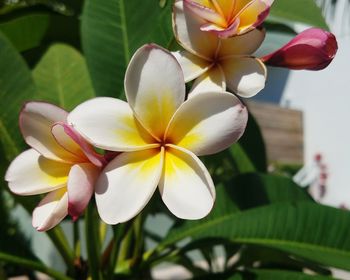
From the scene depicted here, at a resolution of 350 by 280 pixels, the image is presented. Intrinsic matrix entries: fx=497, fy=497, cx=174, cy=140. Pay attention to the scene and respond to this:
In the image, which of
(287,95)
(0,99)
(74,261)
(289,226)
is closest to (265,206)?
(289,226)

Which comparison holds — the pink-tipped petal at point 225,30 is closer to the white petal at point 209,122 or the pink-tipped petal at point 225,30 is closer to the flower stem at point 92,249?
the white petal at point 209,122

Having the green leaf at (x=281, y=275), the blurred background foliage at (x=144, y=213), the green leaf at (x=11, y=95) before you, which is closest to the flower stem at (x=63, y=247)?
the blurred background foliage at (x=144, y=213)

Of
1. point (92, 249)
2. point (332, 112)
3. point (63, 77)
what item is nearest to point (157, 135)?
point (92, 249)

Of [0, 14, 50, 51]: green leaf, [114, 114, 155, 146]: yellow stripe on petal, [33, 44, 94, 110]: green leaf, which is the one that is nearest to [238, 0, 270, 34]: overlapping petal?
[114, 114, 155, 146]: yellow stripe on petal

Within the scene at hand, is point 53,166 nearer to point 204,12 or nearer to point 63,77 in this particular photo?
point 204,12

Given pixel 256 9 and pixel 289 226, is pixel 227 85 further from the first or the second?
pixel 289 226
